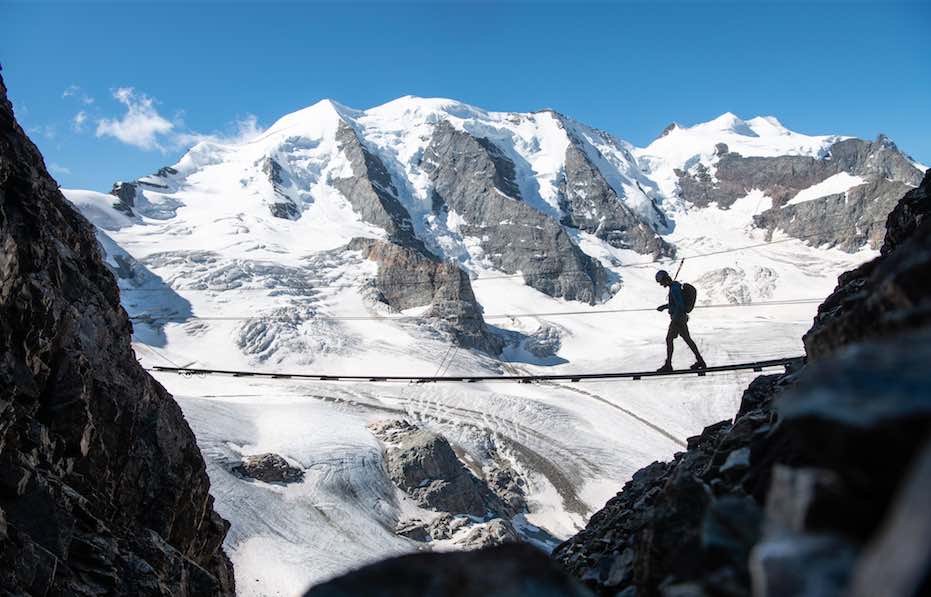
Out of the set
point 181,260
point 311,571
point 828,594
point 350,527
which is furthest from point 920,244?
point 181,260

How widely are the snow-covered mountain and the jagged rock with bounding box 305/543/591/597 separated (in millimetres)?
33552

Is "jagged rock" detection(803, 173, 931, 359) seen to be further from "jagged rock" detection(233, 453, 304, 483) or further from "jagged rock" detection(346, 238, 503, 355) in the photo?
"jagged rock" detection(346, 238, 503, 355)

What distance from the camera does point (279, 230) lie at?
154000 millimetres

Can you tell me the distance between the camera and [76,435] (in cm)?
1283

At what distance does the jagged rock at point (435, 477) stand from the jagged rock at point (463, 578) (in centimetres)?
5109

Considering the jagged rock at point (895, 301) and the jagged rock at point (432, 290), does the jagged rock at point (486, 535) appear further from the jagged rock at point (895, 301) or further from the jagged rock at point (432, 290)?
the jagged rock at point (432, 290)

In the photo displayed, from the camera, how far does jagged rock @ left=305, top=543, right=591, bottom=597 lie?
319 cm

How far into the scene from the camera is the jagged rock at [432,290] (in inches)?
4744

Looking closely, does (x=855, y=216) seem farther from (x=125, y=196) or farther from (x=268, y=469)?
(x=268, y=469)

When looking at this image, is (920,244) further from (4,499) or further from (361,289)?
(361,289)

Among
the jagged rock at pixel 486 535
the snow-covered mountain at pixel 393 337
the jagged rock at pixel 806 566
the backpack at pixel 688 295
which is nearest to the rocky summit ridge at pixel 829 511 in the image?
the jagged rock at pixel 806 566

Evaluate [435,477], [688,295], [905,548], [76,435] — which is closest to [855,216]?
[435,477]

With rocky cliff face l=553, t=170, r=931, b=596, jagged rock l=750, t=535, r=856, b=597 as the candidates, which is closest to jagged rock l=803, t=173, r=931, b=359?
rocky cliff face l=553, t=170, r=931, b=596

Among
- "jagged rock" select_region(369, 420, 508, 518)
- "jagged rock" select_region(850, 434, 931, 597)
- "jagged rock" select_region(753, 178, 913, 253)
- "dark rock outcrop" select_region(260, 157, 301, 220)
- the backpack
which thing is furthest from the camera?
"jagged rock" select_region(753, 178, 913, 253)
